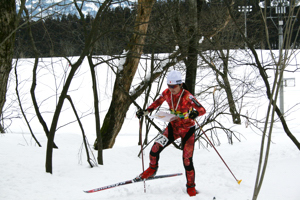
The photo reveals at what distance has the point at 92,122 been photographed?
20000 mm

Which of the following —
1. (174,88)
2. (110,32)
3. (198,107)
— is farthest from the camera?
(110,32)

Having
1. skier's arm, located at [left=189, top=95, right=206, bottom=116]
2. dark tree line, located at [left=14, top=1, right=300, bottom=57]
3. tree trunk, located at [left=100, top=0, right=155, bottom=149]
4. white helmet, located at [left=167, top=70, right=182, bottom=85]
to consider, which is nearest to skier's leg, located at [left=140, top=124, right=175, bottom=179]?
skier's arm, located at [left=189, top=95, right=206, bottom=116]

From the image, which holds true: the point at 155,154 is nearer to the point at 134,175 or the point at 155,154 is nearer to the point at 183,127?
the point at 183,127

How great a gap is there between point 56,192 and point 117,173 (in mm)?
1454

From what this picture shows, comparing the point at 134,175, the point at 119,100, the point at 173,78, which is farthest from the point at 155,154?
the point at 119,100

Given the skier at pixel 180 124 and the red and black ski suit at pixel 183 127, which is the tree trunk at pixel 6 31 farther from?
the red and black ski suit at pixel 183 127

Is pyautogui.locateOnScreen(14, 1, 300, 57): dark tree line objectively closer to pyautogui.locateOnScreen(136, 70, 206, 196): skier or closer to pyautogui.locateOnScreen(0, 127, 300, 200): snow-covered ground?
pyautogui.locateOnScreen(136, 70, 206, 196): skier

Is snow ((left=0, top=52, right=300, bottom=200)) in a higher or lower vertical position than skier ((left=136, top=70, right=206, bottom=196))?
lower

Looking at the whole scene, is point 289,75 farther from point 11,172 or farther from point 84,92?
point 11,172

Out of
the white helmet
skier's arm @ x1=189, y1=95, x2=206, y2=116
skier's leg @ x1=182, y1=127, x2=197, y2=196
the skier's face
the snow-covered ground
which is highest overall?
the white helmet

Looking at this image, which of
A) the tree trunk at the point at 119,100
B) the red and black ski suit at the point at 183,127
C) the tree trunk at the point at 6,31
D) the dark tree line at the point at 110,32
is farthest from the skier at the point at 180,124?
the tree trunk at the point at 119,100

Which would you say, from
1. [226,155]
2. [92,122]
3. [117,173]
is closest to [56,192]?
[117,173]

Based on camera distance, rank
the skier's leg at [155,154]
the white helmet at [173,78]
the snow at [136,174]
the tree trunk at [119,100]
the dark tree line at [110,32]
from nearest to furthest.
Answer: the snow at [136,174], the white helmet at [173,78], the skier's leg at [155,154], the dark tree line at [110,32], the tree trunk at [119,100]

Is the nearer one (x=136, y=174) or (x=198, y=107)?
(x=198, y=107)
